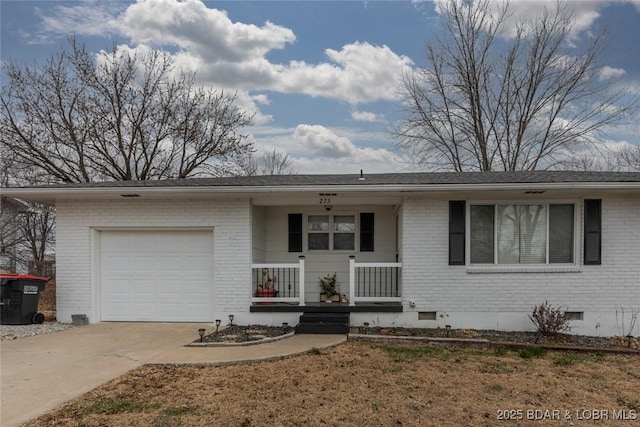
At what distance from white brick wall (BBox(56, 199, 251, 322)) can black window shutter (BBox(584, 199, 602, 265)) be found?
6482mm

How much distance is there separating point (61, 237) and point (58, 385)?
4.87 meters

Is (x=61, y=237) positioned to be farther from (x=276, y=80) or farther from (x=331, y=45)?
(x=331, y=45)

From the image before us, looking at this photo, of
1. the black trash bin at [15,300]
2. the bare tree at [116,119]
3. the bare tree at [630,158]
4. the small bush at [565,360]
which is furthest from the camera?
the bare tree at [630,158]

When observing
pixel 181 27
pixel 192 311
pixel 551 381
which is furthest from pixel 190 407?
pixel 181 27

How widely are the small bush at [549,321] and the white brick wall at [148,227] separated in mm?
5457

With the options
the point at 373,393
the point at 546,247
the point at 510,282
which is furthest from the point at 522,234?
the point at 373,393

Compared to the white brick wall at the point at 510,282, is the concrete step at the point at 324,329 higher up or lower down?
lower down

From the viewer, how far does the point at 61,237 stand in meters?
8.70

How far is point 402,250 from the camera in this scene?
827 cm

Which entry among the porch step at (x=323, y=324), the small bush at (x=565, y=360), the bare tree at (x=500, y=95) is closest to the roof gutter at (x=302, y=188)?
the porch step at (x=323, y=324)

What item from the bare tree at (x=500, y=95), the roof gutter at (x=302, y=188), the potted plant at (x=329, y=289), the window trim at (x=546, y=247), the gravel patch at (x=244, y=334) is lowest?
the gravel patch at (x=244, y=334)

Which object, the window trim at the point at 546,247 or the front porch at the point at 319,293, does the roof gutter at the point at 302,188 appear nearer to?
the window trim at the point at 546,247

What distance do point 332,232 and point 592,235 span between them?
17.3ft

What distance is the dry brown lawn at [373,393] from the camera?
387 centimetres
